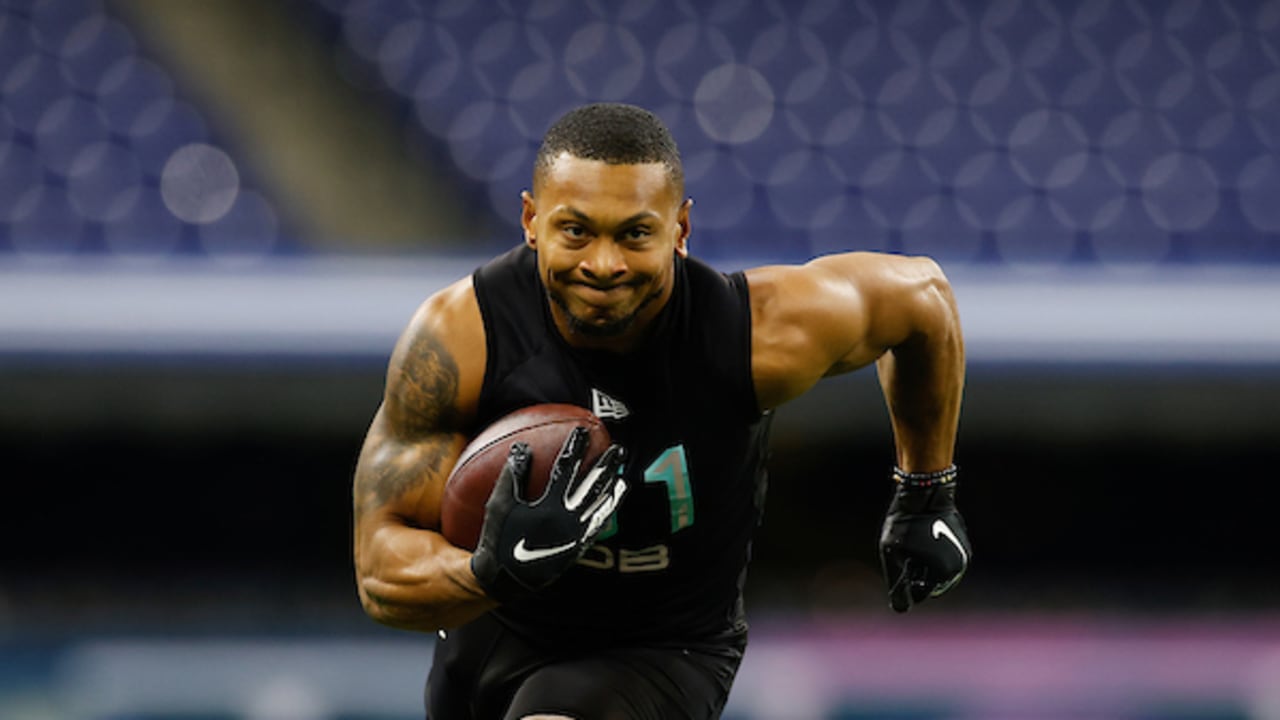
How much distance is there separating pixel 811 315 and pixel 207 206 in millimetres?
4027

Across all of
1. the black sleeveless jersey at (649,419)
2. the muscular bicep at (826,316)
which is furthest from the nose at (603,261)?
the muscular bicep at (826,316)

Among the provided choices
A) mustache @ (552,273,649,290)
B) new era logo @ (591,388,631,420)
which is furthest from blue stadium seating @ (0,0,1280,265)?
mustache @ (552,273,649,290)

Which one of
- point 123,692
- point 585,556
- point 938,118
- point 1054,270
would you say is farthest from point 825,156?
point 585,556

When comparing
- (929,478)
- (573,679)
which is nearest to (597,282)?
(573,679)

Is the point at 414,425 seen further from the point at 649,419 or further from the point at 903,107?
the point at 903,107

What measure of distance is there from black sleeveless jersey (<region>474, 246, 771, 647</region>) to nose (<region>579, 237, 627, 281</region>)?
228 mm

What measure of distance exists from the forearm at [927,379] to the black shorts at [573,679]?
0.52 m

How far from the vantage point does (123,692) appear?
4516mm

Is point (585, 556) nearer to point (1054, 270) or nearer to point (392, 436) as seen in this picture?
point (392, 436)

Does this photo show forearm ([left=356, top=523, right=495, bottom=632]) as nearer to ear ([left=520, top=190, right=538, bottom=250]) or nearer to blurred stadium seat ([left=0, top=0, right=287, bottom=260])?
ear ([left=520, top=190, right=538, bottom=250])

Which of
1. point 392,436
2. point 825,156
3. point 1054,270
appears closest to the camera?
point 392,436

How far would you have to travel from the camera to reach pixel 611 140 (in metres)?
2.16

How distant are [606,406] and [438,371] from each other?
287 millimetres

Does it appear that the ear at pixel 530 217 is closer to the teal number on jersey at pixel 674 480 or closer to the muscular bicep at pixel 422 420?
the muscular bicep at pixel 422 420
